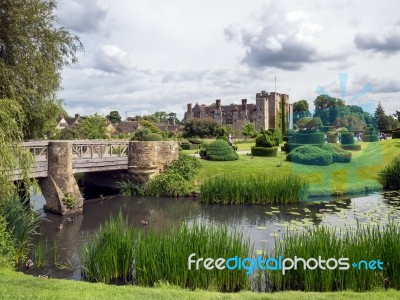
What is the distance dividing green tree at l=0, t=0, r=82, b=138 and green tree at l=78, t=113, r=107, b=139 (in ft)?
71.2

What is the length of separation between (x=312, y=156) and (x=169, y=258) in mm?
17354

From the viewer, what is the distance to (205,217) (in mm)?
15609

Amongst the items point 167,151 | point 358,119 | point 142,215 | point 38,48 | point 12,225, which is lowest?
point 142,215

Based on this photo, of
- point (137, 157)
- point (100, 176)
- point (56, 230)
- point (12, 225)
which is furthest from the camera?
point (100, 176)

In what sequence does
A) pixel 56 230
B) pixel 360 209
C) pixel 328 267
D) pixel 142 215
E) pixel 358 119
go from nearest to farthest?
pixel 328 267
pixel 56 230
pixel 360 209
pixel 142 215
pixel 358 119

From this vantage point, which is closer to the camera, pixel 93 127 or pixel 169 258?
pixel 169 258

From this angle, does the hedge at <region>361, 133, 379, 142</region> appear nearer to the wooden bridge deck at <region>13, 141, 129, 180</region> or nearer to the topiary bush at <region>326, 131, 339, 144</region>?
the topiary bush at <region>326, 131, 339, 144</region>

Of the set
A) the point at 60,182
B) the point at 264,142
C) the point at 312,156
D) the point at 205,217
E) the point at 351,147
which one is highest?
the point at 264,142

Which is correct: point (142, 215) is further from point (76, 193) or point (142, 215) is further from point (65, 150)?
point (65, 150)

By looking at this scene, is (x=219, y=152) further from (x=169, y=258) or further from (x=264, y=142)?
(x=169, y=258)

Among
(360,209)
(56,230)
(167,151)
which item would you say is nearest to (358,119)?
(360,209)

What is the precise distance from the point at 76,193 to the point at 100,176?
7.08 meters

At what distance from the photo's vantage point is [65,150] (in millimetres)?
16812

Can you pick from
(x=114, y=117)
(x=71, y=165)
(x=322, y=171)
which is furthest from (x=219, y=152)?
(x=114, y=117)
